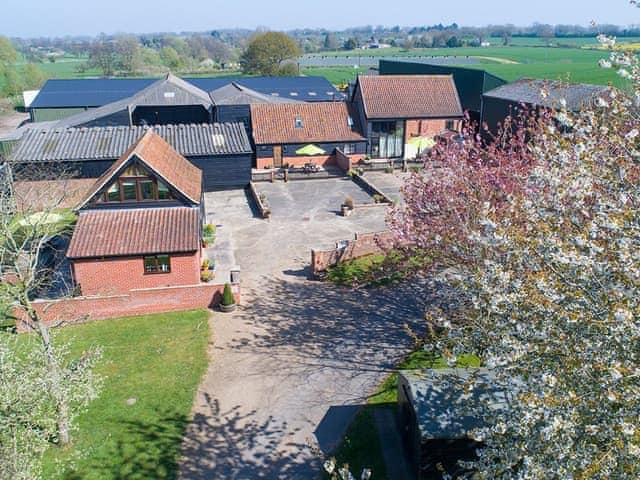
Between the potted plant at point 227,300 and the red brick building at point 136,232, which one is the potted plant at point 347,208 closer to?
the red brick building at point 136,232

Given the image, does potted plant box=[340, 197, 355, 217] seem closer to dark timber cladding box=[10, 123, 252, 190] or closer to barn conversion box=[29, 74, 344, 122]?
dark timber cladding box=[10, 123, 252, 190]

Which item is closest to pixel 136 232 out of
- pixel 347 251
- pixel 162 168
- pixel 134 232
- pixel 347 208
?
pixel 134 232

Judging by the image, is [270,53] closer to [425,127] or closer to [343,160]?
[425,127]

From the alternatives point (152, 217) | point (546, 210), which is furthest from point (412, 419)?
point (152, 217)

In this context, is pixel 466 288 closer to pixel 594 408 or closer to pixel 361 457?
pixel 594 408

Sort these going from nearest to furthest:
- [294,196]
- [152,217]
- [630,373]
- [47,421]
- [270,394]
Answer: [630,373] → [47,421] → [270,394] → [152,217] → [294,196]

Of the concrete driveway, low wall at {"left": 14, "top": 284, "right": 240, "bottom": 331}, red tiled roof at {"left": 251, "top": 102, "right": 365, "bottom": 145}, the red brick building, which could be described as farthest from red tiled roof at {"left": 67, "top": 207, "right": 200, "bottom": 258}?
red tiled roof at {"left": 251, "top": 102, "right": 365, "bottom": 145}
